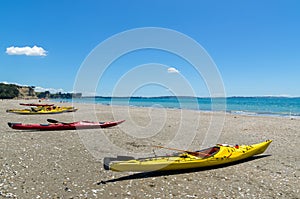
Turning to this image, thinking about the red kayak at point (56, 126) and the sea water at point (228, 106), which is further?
the sea water at point (228, 106)

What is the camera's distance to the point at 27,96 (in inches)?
5669

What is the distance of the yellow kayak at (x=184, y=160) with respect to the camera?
7501 millimetres

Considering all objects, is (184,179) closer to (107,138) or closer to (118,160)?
(118,160)

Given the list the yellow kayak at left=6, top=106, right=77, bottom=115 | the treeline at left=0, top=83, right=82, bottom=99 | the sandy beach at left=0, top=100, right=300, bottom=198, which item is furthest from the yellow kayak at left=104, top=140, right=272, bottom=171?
the treeline at left=0, top=83, right=82, bottom=99

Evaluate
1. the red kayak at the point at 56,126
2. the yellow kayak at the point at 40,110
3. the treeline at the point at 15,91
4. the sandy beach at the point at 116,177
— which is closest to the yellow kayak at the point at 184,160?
the sandy beach at the point at 116,177

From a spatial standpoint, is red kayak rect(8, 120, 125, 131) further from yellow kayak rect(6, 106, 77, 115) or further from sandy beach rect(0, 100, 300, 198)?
yellow kayak rect(6, 106, 77, 115)

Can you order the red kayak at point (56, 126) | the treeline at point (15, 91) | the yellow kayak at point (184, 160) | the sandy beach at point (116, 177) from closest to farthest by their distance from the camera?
1. the sandy beach at point (116, 177)
2. the yellow kayak at point (184, 160)
3. the red kayak at point (56, 126)
4. the treeline at point (15, 91)

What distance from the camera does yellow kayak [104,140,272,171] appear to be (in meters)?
7.50

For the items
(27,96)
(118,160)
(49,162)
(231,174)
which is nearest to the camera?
(118,160)

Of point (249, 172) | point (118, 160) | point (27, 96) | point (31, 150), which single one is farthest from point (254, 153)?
point (27, 96)

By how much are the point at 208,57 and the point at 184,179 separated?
8.28 m

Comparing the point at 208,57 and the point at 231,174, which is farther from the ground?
the point at 208,57

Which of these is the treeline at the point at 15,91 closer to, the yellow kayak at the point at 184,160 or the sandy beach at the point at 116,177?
the sandy beach at the point at 116,177

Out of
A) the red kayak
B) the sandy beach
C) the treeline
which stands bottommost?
the sandy beach
